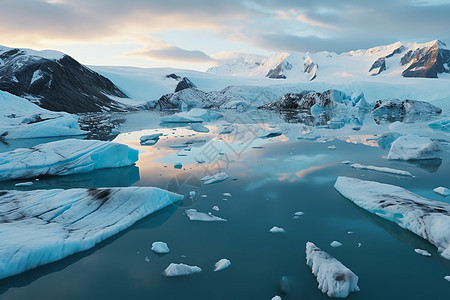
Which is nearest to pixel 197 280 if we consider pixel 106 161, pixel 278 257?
pixel 278 257

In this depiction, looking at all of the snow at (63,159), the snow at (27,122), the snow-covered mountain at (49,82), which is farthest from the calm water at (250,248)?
the snow-covered mountain at (49,82)

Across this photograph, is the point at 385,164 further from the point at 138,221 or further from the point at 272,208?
the point at 138,221

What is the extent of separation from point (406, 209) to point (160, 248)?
2916 millimetres

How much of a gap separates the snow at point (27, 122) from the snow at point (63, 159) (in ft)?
20.6

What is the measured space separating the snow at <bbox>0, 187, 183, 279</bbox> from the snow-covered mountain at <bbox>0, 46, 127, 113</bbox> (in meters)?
29.8

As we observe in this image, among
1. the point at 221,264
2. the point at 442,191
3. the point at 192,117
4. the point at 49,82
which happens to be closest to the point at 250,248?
the point at 221,264

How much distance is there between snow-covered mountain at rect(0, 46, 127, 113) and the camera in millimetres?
30472

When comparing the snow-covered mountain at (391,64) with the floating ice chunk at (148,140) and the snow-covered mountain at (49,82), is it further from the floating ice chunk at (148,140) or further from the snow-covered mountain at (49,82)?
the floating ice chunk at (148,140)

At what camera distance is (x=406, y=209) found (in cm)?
344

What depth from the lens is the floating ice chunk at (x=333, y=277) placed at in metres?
2.29

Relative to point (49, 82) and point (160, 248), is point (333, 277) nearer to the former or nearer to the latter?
point (160, 248)

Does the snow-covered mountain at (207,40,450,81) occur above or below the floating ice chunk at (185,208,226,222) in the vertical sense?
above

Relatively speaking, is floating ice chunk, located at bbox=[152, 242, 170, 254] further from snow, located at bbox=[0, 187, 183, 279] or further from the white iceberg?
the white iceberg

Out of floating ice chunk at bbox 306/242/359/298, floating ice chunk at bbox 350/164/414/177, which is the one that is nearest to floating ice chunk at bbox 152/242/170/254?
floating ice chunk at bbox 306/242/359/298
